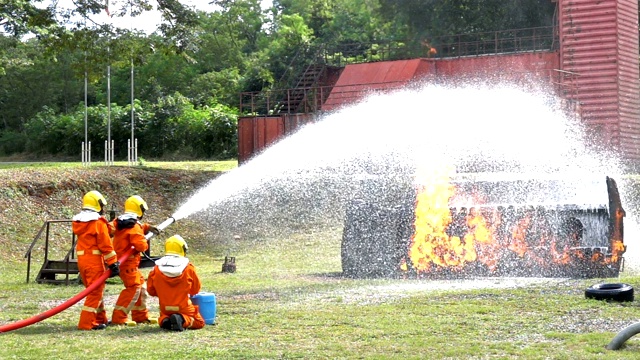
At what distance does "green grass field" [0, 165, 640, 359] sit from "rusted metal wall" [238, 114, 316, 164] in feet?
49.5

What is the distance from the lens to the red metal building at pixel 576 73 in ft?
104

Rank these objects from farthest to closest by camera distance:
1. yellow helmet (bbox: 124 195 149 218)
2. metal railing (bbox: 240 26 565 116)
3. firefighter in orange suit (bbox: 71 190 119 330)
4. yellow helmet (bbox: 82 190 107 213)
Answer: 1. metal railing (bbox: 240 26 565 116)
2. yellow helmet (bbox: 124 195 149 218)
3. yellow helmet (bbox: 82 190 107 213)
4. firefighter in orange suit (bbox: 71 190 119 330)

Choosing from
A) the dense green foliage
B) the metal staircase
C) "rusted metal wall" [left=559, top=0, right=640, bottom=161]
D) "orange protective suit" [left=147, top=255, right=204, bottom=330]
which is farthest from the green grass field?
the metal staircase

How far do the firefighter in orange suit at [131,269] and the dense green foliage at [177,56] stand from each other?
11.2 metres

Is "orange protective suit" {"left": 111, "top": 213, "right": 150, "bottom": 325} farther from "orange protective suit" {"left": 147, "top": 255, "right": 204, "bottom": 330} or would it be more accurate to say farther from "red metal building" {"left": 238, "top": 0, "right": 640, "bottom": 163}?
"red metal building" {"left": 238, "top": 0, "right": 640, "bottom": 163}

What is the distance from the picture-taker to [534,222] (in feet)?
51.8

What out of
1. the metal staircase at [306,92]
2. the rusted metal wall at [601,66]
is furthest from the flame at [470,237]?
the metal staircase at [306,92]

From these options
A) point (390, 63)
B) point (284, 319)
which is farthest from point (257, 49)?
point (284, 319)

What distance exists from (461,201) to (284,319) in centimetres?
661

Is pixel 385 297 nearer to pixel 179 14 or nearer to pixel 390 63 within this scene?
pixel 179 14

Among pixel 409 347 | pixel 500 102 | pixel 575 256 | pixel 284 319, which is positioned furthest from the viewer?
pixel 500 102

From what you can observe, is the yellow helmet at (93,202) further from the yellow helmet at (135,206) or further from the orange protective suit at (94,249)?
the yellow helmet at (135,206)

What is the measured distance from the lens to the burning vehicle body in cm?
1548

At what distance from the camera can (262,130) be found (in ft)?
104
